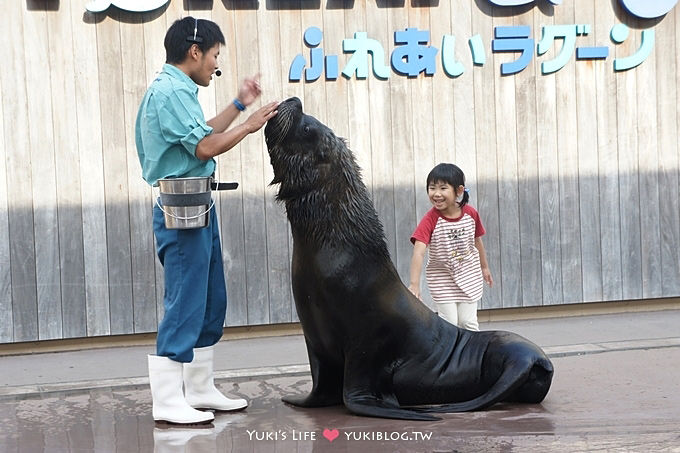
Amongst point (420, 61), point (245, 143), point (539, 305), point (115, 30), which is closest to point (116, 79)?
point (115, 30)

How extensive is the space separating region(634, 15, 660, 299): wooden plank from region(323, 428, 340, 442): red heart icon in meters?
4.59

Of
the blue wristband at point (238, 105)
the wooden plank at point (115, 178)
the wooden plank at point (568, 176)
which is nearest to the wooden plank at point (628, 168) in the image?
the wooden plank at point (568, 176)

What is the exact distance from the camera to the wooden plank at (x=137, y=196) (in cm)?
750

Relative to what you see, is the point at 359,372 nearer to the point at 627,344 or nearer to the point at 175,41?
the point at 175,41

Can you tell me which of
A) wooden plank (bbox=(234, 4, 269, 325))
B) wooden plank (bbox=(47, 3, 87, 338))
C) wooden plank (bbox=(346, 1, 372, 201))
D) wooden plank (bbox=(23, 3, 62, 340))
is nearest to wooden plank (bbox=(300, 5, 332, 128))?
wooden plank (bbox=(346, 1, 372, 201))

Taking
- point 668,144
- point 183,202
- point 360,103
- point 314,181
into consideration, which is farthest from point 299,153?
point 668,144

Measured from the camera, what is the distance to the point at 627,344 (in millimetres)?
6922

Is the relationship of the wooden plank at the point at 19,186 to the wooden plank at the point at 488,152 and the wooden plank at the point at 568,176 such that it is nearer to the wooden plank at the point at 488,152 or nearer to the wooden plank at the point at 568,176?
the wooden plank at the point at 488,152

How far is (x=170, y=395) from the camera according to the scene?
4.99m

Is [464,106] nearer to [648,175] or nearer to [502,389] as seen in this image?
[648,175]

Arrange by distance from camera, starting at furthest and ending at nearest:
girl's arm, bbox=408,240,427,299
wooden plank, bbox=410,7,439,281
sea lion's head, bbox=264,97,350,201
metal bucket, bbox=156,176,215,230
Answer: wooden plank, bbox=410,7,439,281, girl's arm, bbox=408,240,427,299, sea lion's head, bbox=264,97,350,201, metal bucket, bbox=156,176,215,230

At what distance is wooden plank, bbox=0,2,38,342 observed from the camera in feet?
23.9

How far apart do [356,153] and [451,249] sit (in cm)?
177

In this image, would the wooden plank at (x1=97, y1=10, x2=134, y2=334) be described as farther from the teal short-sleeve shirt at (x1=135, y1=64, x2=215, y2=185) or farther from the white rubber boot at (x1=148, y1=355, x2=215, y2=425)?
the white rubber boot at (x1=148, y1=355, x2=215, y2=425)
